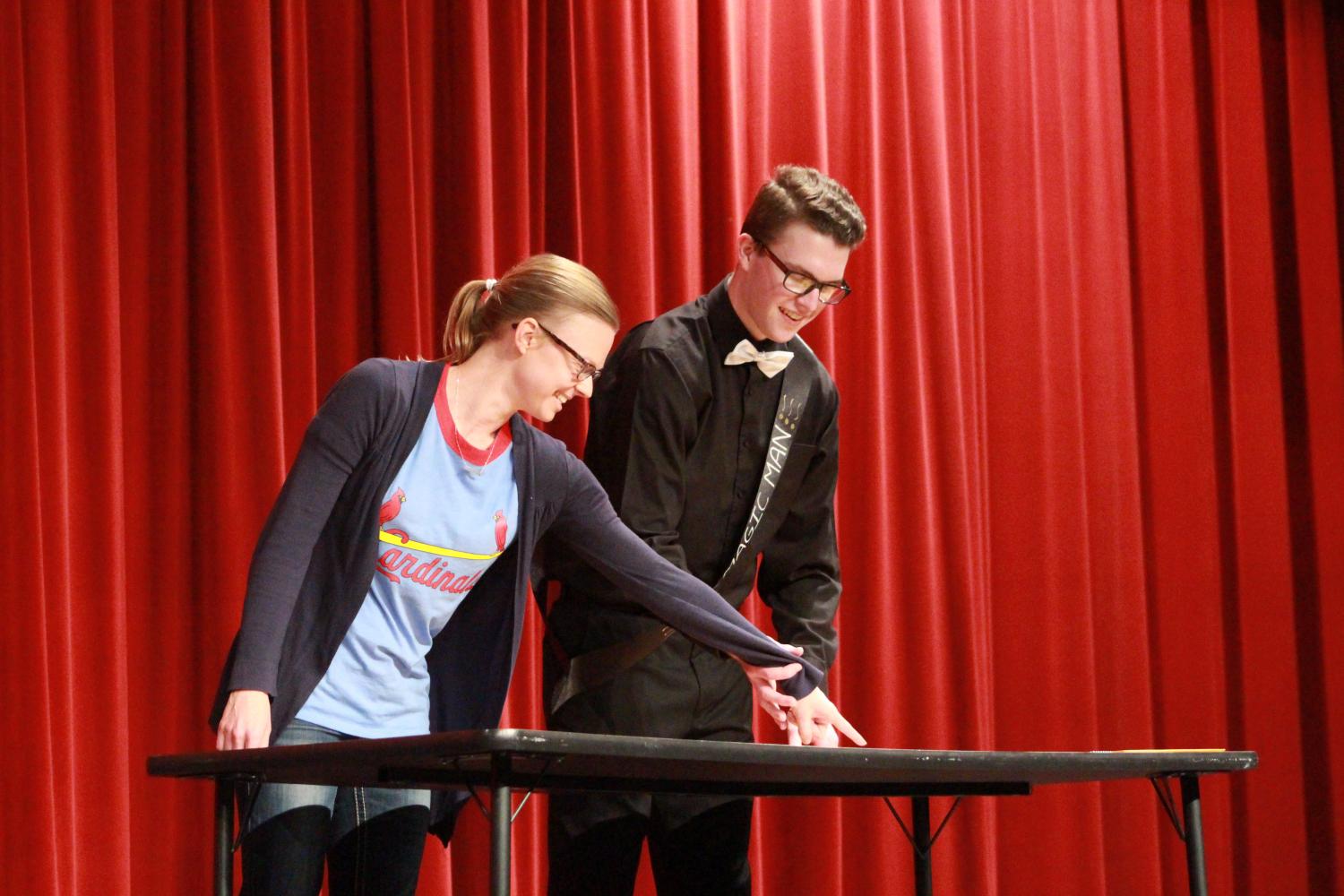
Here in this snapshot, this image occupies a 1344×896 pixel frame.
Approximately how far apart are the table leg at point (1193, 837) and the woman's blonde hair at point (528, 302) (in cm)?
111

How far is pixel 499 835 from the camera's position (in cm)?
159

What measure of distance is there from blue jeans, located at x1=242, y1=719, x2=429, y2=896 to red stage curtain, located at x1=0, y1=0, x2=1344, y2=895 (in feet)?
3.20

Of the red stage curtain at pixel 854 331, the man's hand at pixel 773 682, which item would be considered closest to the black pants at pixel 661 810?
the man's hand at pixel 773 682

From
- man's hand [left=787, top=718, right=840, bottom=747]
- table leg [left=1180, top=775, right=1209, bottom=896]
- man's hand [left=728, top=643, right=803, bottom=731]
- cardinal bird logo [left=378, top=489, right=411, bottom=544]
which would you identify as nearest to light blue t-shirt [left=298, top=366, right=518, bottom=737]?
cardinal bird logo [left=378, top=489, right=411, bottom=544]

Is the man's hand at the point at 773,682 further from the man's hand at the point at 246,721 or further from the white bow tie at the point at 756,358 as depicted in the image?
the man's hand at the point at 246,721

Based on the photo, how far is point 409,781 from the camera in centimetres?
190

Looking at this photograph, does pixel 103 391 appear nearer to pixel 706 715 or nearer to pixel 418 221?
pixel 418 221

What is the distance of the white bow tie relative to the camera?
2.50 meters

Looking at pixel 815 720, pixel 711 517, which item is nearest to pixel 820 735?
pixel 815 720

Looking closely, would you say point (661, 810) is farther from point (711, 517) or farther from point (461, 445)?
point (461, 445)

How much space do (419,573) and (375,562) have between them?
0.08m

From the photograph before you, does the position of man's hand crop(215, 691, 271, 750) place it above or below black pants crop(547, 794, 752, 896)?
above

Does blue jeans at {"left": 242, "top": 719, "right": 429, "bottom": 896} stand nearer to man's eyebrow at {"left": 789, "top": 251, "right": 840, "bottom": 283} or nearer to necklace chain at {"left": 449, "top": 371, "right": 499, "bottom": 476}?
necklace chain at {"left": 449, "top": 371, "right": 499, "bottom": 476}

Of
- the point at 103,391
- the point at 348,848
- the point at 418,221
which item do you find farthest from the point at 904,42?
the point at 348,848
